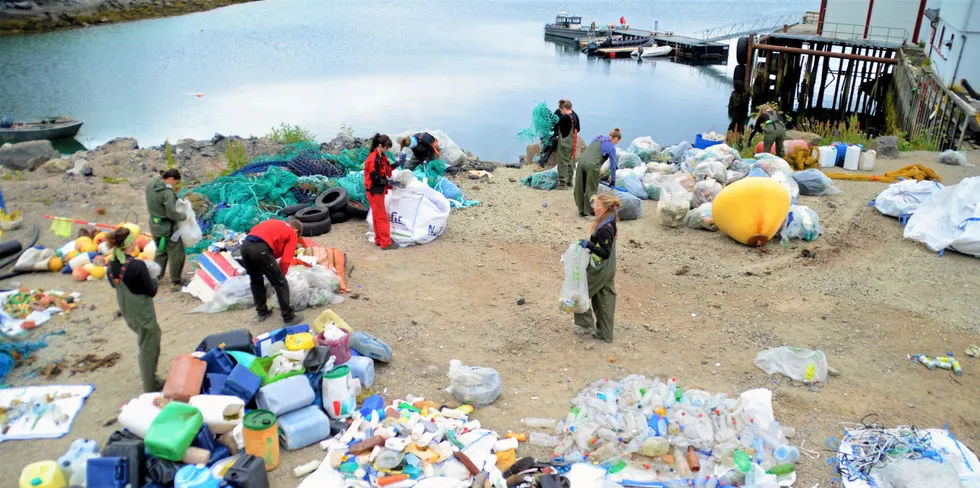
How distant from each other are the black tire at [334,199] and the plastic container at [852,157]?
355 inches

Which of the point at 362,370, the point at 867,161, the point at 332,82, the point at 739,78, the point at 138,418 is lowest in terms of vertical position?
the point at 739,78

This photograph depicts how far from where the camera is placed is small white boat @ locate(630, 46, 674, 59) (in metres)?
44.3

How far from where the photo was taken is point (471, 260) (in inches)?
349

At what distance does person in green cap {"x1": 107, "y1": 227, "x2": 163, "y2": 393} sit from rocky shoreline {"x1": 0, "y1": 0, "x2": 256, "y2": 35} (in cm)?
4834

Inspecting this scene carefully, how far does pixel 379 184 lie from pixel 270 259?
2.62m

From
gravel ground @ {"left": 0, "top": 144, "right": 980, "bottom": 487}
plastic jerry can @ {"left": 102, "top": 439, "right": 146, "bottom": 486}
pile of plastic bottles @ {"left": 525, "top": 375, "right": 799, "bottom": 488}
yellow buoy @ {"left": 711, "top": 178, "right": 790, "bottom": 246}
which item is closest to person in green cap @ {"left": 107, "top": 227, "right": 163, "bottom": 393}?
gravel ground @ {"left": 0, "top": 144, "right": 980, "bottom": 487}

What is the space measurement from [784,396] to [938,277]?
3.78 m

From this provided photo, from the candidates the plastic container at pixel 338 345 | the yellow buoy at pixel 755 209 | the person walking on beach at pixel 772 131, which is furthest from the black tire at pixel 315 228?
the person walking on beach at pixel 772 131

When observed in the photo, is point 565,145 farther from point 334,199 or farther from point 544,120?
point 334,199

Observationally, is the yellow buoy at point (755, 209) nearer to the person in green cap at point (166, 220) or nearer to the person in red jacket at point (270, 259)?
the person in red jacket at point (270, 259)

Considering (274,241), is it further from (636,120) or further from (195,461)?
(636,120)

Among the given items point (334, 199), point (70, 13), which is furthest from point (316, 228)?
point (70, 13)

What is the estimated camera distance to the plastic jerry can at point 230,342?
5770 mm

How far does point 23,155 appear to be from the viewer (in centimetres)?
1539
